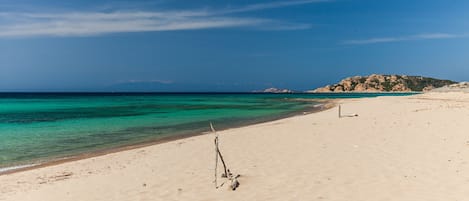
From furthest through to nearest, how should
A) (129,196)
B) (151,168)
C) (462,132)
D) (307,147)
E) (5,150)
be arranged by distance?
1. (5,150)
2. (462,132)
3. (307,147)
4. (151,168)
5. (129,196)

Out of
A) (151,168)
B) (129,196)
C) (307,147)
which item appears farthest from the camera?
(307,147)

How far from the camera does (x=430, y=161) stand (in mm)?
10688

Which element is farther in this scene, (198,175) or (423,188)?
(198,175)

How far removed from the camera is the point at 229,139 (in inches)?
694

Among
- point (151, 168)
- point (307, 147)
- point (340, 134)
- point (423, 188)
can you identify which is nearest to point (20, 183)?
point (151, 168)

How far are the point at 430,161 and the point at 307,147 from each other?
443 centimetres

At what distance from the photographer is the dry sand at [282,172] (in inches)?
324

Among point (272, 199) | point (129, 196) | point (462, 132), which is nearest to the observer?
point (272, 199)

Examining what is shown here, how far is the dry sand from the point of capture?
27.0ft

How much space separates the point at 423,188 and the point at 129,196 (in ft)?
21.5

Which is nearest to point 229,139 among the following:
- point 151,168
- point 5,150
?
point 151,168

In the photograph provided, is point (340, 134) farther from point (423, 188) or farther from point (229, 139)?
point (423, 188)

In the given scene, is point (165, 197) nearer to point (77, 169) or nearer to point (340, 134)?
point (77, 169)

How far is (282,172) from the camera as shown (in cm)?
1010
